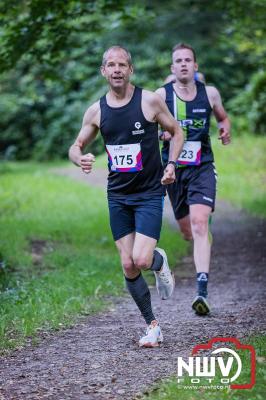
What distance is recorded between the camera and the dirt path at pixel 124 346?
16.1 feet

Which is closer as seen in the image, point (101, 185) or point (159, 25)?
point (101, 185)

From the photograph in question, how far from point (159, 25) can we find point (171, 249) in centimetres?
1659

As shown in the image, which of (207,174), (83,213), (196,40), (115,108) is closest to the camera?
(115,108)

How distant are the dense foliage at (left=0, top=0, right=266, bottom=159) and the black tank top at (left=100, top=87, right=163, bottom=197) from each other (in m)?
4.64

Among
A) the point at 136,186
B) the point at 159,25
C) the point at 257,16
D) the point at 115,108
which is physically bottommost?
the point at 136,186

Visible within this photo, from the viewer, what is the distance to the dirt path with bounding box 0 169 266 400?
4895mm

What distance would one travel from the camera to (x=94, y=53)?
16.7 metres

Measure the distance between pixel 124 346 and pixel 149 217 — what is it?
101cm

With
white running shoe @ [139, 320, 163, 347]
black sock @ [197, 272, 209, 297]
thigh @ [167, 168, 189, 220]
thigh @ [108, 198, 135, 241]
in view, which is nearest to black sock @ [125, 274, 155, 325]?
white running shoe @ [139, 320, 163, 347]

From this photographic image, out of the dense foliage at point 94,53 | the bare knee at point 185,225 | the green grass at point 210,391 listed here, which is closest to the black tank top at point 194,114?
the bare knee at point 185,225

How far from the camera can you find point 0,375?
5289 mm

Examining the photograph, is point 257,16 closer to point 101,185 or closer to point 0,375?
point 101,185

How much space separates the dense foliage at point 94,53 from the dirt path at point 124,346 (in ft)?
12.7

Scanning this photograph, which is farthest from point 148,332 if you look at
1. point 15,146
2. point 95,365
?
point 15,146
